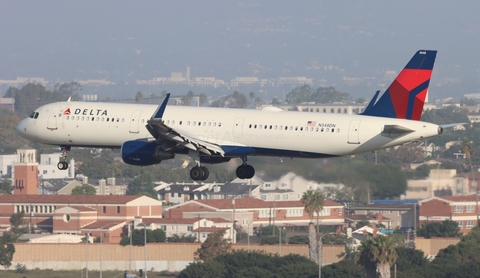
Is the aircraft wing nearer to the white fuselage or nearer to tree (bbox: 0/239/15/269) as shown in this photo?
the white fuselage

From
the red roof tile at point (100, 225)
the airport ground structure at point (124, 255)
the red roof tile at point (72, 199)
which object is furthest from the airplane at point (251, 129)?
the red roof tile at point (72, 199)

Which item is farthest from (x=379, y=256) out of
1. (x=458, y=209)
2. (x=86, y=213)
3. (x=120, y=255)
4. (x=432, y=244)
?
(x=86, y=213)

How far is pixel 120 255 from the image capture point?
140 metres

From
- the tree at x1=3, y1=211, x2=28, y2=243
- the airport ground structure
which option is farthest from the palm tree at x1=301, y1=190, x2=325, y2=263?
the tree at x1=3, y1=211, x2=28, y2=243

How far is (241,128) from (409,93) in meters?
9.36

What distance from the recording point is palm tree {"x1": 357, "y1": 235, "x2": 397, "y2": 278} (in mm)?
115500

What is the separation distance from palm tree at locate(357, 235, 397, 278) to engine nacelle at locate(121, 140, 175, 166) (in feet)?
171

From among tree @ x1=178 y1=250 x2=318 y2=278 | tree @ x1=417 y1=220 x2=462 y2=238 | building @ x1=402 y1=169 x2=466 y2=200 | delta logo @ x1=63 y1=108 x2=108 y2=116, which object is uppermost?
delta logo @ x1=63 y1=108 x2=108 y2=116

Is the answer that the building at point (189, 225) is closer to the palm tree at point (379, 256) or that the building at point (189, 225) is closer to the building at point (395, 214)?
the building at point (395, 214)

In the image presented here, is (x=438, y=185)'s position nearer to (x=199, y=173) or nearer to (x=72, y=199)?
(x=199, y=173)

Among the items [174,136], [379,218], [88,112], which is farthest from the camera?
[379,218]

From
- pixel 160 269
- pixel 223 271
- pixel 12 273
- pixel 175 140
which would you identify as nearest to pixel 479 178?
pixel 175 140

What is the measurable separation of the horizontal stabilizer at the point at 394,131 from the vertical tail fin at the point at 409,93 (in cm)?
128

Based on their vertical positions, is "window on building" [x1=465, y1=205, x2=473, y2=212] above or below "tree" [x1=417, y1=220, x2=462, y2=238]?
above
